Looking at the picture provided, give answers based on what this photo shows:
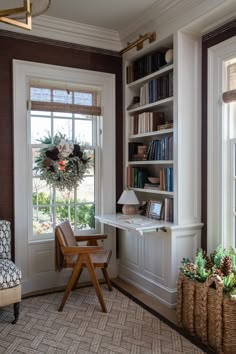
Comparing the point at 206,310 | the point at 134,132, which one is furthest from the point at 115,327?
the point at 134,132

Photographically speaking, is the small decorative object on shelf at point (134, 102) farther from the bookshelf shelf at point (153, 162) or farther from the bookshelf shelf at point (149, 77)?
the bookshelf shelf at point (153, 162)

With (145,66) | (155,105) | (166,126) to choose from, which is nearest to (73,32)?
(145,66)

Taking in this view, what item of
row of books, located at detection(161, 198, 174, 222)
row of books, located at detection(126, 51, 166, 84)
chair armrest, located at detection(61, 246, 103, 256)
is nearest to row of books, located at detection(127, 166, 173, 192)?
row of books, located at detection(161, 198, 174, 222)

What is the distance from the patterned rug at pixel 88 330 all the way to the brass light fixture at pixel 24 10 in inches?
85.1

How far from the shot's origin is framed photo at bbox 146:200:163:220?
11.1 ft

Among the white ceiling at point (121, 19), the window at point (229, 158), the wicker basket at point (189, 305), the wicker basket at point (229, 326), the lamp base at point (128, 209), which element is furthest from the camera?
the lamp base at point (128, 209)

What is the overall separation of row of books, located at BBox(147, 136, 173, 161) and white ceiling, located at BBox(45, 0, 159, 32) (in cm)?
131

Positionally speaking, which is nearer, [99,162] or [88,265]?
[88,265]

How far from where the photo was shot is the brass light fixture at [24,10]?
1360mm

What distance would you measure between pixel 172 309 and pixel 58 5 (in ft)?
10.3

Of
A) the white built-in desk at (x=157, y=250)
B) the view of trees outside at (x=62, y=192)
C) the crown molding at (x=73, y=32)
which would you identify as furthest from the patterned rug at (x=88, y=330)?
the crown molding at (x=73, y=32)

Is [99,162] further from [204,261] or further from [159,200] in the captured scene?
[204,261]

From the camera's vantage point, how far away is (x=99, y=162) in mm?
3873

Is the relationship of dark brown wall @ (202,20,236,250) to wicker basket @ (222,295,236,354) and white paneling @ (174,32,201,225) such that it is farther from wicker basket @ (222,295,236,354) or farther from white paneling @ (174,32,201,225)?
wicker basket @ (222,295,236,354)
